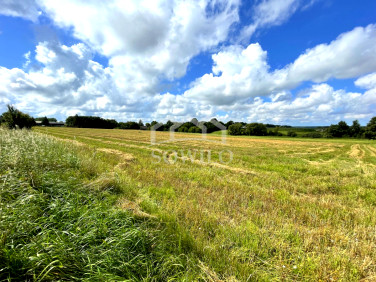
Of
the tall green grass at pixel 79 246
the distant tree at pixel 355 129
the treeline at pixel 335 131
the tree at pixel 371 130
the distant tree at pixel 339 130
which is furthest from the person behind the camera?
the distant tree at pixel 339 130

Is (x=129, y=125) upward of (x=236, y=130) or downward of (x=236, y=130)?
upward

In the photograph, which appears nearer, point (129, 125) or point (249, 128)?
point (249, 128)

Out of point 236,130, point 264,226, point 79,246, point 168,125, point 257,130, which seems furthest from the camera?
point 168,125

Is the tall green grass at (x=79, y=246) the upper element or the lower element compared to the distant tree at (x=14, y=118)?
lower

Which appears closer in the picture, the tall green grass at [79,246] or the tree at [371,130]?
the tall green grass at [79,246]

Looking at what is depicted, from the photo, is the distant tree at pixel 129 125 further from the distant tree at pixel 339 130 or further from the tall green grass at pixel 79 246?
the distant tree at pixel 339 130

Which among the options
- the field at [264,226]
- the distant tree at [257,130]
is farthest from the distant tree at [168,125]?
the field at [264,226]

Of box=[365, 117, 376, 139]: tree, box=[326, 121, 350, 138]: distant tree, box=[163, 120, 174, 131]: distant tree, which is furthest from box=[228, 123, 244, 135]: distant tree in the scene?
box=[365, 117, 376, 139]: tree

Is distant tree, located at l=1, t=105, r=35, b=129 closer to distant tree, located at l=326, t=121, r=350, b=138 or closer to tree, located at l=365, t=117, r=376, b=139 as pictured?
tree, located at l=365, t=117, r=376, b=139

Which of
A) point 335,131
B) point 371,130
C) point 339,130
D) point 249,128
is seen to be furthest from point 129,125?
point 371,130

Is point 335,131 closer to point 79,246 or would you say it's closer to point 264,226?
point 264,226

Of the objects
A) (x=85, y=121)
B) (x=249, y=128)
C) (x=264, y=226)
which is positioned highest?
(x=85, y=121)

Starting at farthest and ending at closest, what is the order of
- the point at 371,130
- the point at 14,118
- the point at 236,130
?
the point at 236,130 < the point at 371,130 < the point at 14,118

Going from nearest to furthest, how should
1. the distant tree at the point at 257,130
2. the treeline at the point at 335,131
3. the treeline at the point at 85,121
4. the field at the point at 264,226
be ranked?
1. the field at the point at 264,226
2. the treeline at the point at 335,131
3. the distant tree at the point at 257,130
4. the treeline at the point at 85,121
